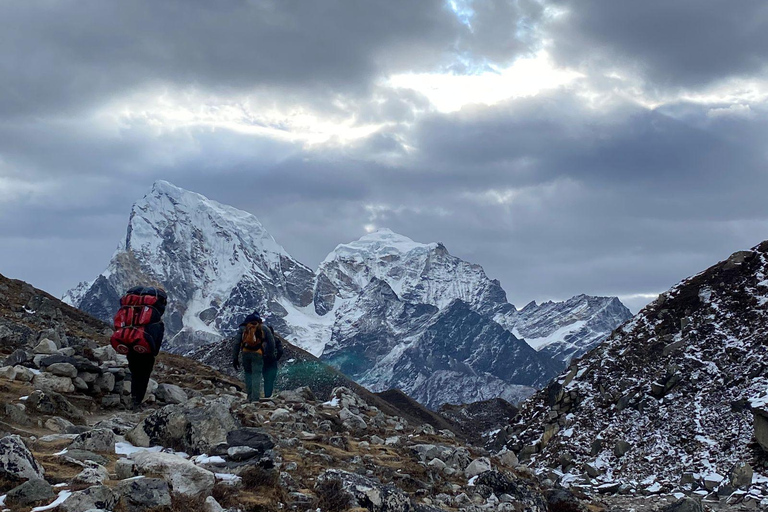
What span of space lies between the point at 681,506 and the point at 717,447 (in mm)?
11171

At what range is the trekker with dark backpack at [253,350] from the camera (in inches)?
819

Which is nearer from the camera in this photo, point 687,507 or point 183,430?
point 183,430

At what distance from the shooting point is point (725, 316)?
32.6m

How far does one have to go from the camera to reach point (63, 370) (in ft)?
56.7

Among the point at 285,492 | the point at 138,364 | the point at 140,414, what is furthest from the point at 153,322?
the point at 285,492

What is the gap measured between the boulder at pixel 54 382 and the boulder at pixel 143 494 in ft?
32.4

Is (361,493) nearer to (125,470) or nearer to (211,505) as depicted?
(211,505)

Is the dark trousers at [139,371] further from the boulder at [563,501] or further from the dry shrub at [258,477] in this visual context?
the boulder at [563,501]

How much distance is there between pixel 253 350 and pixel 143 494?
43.1 feet

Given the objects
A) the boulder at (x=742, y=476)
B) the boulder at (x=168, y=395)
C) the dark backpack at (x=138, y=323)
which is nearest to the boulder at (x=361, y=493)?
the dark backpack at (x=138, y=323)

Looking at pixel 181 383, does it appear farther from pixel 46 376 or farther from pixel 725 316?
pixel 725 316

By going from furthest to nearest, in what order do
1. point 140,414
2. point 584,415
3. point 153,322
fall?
1. point 584,415
2. point 140,414
3. point 153,322

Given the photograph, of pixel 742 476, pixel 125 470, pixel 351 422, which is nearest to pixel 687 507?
pixel 742 476

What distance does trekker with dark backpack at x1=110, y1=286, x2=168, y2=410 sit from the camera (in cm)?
1477
